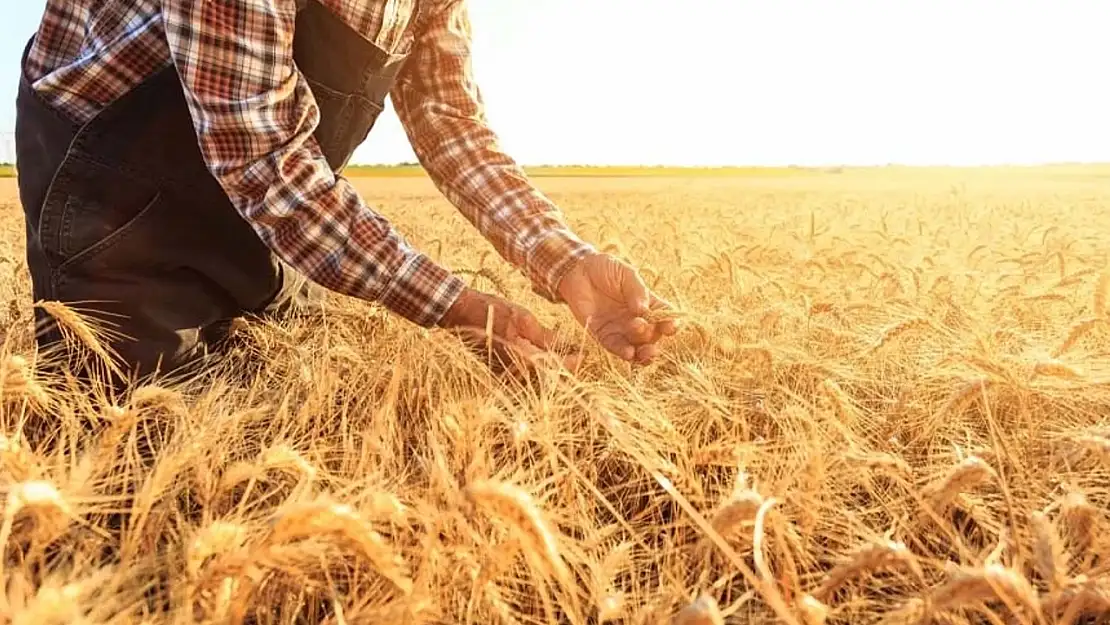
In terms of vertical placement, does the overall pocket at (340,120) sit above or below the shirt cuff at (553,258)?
above

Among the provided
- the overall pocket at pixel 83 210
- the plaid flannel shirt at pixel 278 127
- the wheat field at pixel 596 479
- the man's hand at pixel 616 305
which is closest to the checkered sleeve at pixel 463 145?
the plaid flannel shirt at pixel 278 127

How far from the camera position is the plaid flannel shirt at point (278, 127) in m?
1.37

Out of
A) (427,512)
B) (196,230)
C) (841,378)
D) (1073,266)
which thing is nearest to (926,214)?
(1073,266)

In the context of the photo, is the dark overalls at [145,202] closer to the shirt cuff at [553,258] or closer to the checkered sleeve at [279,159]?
the checkered sleeve at [279,159]

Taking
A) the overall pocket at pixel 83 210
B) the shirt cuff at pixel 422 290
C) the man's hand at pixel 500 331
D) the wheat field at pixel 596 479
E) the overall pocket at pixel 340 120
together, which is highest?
the overall pocket at pixel 340 120

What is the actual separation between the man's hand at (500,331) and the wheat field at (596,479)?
0.05m

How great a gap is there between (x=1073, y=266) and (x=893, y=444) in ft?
5.85

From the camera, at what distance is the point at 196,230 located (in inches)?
66.3

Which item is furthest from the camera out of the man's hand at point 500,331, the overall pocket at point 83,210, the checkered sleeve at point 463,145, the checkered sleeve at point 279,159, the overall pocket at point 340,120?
the checkered sleeve at point 463,145

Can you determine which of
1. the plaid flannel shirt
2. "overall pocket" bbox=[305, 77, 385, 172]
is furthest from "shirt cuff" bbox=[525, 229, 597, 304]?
"overall pocket" bbox=[305, 77, 385, 172]

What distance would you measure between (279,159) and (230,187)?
0.31ft

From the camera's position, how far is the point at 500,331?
4.94ft

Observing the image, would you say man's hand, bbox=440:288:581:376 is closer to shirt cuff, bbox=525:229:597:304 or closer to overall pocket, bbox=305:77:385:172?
shirt cuff, bbox=525:229:597:304

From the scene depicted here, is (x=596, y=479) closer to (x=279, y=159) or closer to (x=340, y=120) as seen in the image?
(x=279, y=159)
